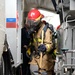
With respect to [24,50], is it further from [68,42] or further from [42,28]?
[68,42]

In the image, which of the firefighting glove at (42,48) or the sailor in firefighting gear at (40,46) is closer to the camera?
the firefighting glove at (42,48)

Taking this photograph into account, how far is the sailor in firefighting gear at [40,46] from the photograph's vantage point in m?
5.68

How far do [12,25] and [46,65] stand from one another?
1.44 meters

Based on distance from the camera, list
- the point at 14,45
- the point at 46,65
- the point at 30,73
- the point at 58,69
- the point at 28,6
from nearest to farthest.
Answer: the point at 58,69 < the point at 14,45 < the point at 46,65 < the point at 30,73 < the point at 28,6

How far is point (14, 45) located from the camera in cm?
485

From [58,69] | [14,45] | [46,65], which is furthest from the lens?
[46,65]

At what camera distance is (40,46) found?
217 inches

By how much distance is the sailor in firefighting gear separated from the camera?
18.6 feet

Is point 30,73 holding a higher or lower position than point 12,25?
lower

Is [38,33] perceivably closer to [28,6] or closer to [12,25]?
[12,25]

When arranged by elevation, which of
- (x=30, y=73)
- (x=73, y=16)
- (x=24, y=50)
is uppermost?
(x=73, y=16)

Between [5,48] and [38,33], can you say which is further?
[38,33]

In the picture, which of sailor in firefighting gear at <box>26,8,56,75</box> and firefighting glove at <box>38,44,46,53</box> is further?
sailor in firefighting gear at <box>26,8,56,75</box>

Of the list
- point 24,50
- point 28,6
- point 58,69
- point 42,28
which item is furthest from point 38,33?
point 58,69
